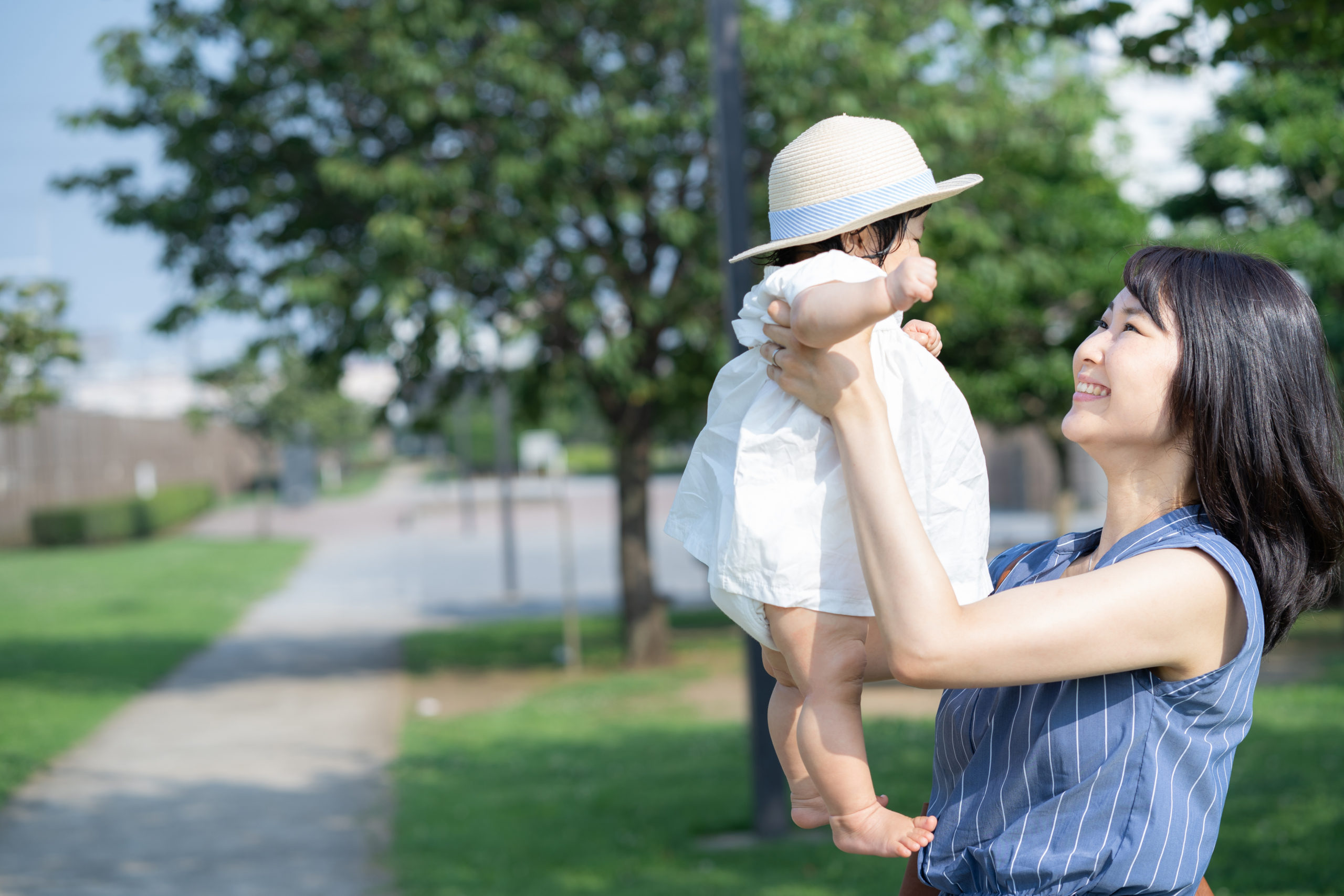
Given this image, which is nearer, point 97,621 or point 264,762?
point 264,762

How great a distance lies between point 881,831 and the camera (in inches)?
57.7

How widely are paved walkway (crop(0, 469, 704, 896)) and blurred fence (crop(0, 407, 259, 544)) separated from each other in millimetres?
7789

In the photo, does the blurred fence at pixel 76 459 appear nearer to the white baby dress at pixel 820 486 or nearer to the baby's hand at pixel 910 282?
the white baby dress at pixel 820 486

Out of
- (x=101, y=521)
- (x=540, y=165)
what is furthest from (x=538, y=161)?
(x=101, y=521)

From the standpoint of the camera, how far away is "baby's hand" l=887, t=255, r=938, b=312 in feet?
4.11

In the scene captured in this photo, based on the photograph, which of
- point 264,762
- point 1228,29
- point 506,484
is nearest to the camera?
point 1228,29

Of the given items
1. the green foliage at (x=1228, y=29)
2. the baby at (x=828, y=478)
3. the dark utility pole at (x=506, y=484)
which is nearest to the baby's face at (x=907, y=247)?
the baby at (x=828, y=478)

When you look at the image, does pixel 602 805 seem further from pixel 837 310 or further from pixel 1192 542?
A: pixel 837 310

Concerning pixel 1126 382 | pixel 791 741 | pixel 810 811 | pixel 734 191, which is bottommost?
pixel 810 811

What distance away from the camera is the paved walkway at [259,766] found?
6.26 meters

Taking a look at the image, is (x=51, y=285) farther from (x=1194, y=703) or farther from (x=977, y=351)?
(x=977, y=351)

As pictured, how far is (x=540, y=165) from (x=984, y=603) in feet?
27.9

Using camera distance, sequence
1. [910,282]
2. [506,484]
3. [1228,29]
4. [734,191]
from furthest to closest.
Result: [506,484], [734,191], [1228,29], [910,282]

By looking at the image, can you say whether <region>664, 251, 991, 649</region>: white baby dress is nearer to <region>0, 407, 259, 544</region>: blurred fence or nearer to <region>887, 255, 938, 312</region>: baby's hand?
<region>887, 255, 938, 312</region>: baby's hand
